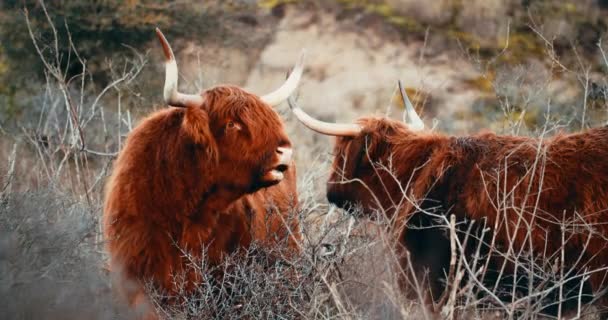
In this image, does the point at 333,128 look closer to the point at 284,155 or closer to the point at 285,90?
the point at 285,90

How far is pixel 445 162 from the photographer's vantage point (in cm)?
644

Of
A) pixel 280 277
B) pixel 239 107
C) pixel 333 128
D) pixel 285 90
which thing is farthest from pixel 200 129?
pixel 333 128

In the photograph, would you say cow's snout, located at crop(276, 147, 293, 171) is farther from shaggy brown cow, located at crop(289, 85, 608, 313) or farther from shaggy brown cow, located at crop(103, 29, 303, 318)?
shaggy brown cow, located at crop(289, 85, 608, 313)

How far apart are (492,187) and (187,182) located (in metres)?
1.84

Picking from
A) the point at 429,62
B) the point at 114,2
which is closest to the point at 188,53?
the point at 114,2

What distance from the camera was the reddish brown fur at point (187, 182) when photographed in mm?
5539

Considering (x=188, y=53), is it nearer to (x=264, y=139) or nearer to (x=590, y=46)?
(x=590, y=46)

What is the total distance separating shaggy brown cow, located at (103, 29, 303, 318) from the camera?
5.53m

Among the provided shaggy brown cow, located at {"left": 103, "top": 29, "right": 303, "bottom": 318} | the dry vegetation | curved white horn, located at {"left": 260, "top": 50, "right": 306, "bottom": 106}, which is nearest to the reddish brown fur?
shaggy brown cow, located at {"left": 103, "top": 29, "right": 303, "bottom": 318}

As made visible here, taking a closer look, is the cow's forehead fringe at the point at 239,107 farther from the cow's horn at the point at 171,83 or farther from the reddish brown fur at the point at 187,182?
the cow's horn at the point at 171,83

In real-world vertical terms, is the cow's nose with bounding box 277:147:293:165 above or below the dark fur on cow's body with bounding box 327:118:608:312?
above

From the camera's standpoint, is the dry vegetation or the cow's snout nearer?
the dry vegetation

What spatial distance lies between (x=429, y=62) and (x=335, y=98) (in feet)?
8.64

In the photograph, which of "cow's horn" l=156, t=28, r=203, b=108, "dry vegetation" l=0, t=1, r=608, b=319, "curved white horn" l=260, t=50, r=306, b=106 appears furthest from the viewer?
"curved white horn" l=260, t=50, r=306, b=106
